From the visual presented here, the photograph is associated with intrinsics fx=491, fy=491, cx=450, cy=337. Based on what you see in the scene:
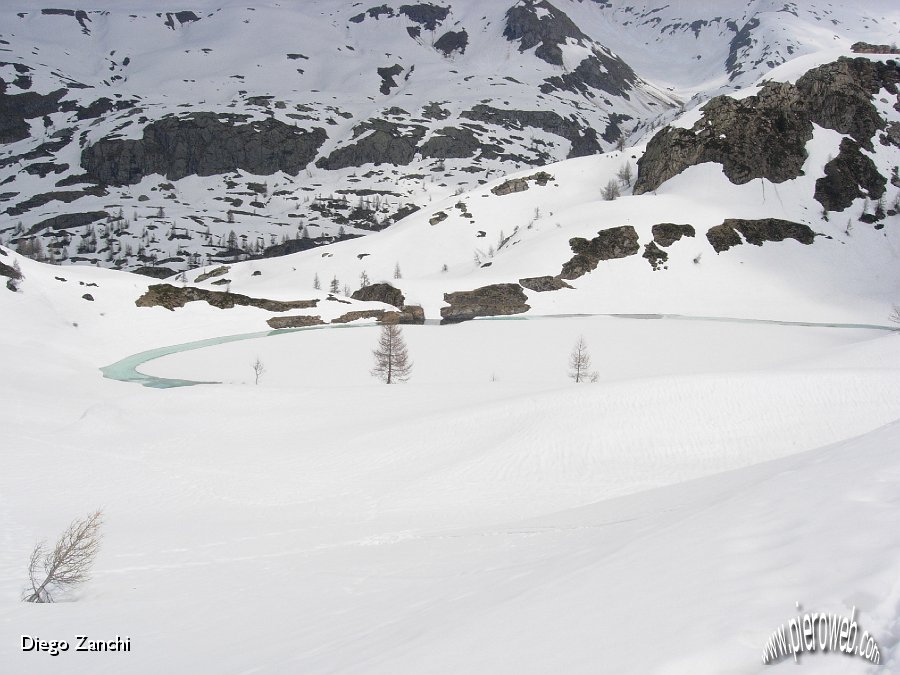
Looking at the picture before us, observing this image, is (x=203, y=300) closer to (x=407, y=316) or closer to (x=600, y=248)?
(x=407, y=316)

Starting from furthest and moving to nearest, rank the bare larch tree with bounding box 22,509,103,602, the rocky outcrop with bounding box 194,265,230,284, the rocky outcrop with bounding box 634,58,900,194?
the rocky outcrop with bounding box 194,265,230,284, the rocky outcrop with bounding box 634,58,900,194, the bare larch tree with bounding box 22,509,103,602

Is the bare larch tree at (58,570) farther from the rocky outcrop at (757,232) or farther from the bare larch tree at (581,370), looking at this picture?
the rocky outcrop at (757,232)

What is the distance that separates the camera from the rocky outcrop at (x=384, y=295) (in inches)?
2901

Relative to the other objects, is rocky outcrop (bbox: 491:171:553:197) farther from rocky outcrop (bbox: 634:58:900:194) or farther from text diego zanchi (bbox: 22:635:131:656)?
text diego zanchi (bbox: 22:635:131:656)

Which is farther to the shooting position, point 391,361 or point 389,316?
point 389,316

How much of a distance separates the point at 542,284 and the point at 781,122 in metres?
66.1

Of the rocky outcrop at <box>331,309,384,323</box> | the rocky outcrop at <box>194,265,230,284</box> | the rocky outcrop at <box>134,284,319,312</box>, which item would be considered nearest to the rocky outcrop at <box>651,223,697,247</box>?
the rocky outcrop at <box>331,309,384,323</box>

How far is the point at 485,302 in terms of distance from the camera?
2862 inches

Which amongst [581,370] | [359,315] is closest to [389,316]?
[359,315]

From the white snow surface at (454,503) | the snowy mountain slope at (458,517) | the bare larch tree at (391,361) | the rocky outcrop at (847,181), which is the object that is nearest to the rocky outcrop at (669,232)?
the rocky outcrop at (847,181)

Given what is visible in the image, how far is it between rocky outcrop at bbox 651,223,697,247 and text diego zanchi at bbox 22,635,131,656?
292 feet

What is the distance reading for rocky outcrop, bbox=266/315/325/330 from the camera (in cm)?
6259

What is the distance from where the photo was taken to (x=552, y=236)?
3472 inches

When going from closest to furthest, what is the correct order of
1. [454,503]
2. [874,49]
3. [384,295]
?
1. [454,503]
2. [384,295]
3. [874,49]
